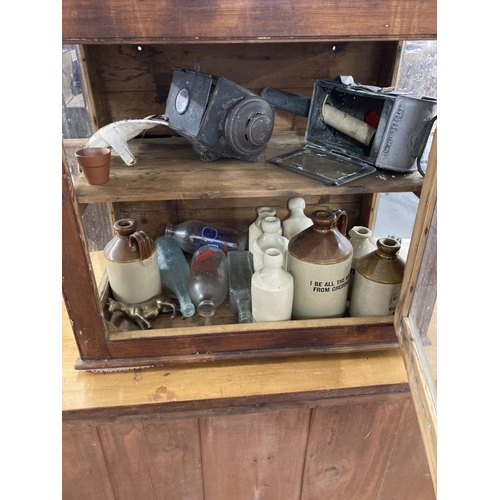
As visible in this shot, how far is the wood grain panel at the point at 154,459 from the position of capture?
95 centimetres

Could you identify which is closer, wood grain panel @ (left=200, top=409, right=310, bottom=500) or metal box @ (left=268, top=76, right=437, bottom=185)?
metal box @ (left=268, top=76, right=437, bottom=185)

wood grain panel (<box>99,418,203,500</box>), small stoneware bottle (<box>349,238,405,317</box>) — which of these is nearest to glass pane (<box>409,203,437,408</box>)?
small stoneware bottle (<box>349,238,405,317</box>)

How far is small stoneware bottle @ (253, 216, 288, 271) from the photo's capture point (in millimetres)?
1007

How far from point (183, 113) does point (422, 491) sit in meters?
1.17

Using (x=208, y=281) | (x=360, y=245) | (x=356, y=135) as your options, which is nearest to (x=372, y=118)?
(x=356, y=135)

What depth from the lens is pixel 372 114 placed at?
948 millimetres

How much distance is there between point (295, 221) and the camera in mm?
1104

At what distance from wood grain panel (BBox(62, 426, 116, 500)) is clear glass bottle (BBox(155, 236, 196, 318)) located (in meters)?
0.34

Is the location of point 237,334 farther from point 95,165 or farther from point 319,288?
point 95,165

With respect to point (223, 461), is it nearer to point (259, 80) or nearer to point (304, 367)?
point (304, 367)

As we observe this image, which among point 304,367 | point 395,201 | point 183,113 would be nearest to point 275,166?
point 183,113

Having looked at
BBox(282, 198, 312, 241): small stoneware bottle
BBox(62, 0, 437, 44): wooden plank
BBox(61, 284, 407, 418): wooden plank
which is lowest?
BBox(61, 284, 407, 418): wooden plank

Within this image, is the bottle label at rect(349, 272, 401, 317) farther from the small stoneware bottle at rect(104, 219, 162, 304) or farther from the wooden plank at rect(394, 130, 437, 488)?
the small stoneware bottle at rect(104, 219, 162, 304)

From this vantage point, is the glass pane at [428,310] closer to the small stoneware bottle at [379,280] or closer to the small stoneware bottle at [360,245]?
the small stoneware bottle at [379,280]
